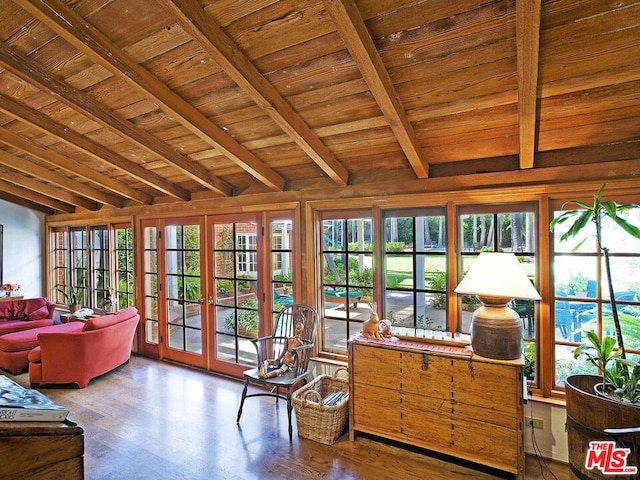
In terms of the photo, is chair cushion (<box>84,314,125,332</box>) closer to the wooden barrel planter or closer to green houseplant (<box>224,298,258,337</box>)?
green houseplant (<box>224,298,258,337</box>)

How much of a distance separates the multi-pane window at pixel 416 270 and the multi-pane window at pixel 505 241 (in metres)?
0.16

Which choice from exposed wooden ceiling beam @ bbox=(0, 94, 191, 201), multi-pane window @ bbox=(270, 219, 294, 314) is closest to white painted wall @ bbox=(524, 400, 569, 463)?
multi-pane window @ bbox=(270, 219, 294, 314)

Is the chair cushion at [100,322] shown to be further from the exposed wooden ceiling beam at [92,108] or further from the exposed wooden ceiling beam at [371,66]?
the exposed wooden ceiling beam at [371,66]

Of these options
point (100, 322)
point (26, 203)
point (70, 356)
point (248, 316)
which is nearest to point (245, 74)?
point (248, 316)

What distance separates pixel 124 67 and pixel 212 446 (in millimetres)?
2700

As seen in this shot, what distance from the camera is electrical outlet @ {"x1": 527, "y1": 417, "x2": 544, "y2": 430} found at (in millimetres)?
2586

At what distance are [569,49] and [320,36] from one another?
4.07 ft

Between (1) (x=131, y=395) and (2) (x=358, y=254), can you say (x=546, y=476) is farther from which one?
(1) (x=131, y=395)

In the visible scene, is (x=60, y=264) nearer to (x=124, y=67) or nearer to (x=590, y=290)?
(x=124, y=67)

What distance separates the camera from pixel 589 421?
1977 millimetres

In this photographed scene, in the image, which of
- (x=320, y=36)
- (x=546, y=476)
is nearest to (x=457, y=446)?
(x=546, y=476)

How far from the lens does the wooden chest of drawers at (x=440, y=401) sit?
91.7 inches

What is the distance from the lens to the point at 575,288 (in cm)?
258

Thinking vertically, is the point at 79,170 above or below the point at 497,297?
above
